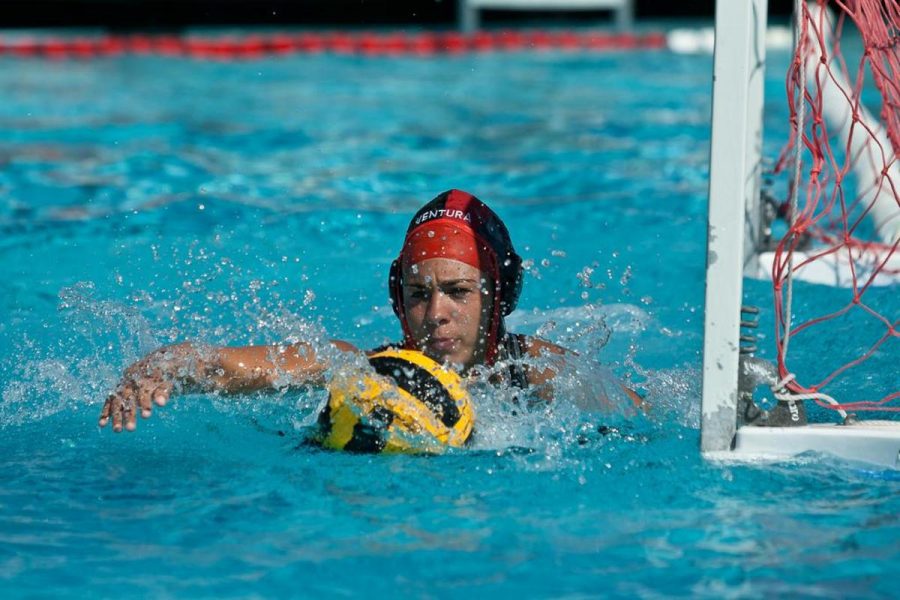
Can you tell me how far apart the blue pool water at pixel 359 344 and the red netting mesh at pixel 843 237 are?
77mm

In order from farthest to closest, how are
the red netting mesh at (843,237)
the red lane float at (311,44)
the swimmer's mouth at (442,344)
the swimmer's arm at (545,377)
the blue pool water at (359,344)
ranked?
1. the red lane float at (311,44)
2. the swimmer's arm at (545,377)
3. the swimmer's mouth at (442,344)
4. the red netting mesh at (843,237)
5. the blue pool water at (359,344)

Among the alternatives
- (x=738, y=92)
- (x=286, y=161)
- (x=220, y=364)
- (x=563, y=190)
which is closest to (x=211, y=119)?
(x=286, y=161)

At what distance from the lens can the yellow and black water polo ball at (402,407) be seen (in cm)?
290

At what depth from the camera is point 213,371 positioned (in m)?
3.16

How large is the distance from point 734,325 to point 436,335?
75 cm

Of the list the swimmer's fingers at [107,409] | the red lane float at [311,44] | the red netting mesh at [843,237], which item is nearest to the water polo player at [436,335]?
the swimmer's fingers at [107,409]

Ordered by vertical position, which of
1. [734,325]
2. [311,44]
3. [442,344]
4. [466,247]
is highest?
[311,44]

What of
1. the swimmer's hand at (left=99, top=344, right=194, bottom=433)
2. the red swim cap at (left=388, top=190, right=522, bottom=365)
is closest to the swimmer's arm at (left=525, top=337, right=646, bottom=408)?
the red swim cap at (left=388, top=190, right=522, bottom=365)

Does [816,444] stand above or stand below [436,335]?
below

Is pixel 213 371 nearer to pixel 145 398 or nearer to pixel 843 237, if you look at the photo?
pixel 145 398

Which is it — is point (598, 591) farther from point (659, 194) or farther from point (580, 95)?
point (580, 95)

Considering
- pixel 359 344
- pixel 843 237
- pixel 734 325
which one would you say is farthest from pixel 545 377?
pixel 843 237

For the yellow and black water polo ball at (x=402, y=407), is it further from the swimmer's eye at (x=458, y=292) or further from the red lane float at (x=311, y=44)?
the red lane float at (x=311, y=44)

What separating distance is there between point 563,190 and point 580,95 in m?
3.12
